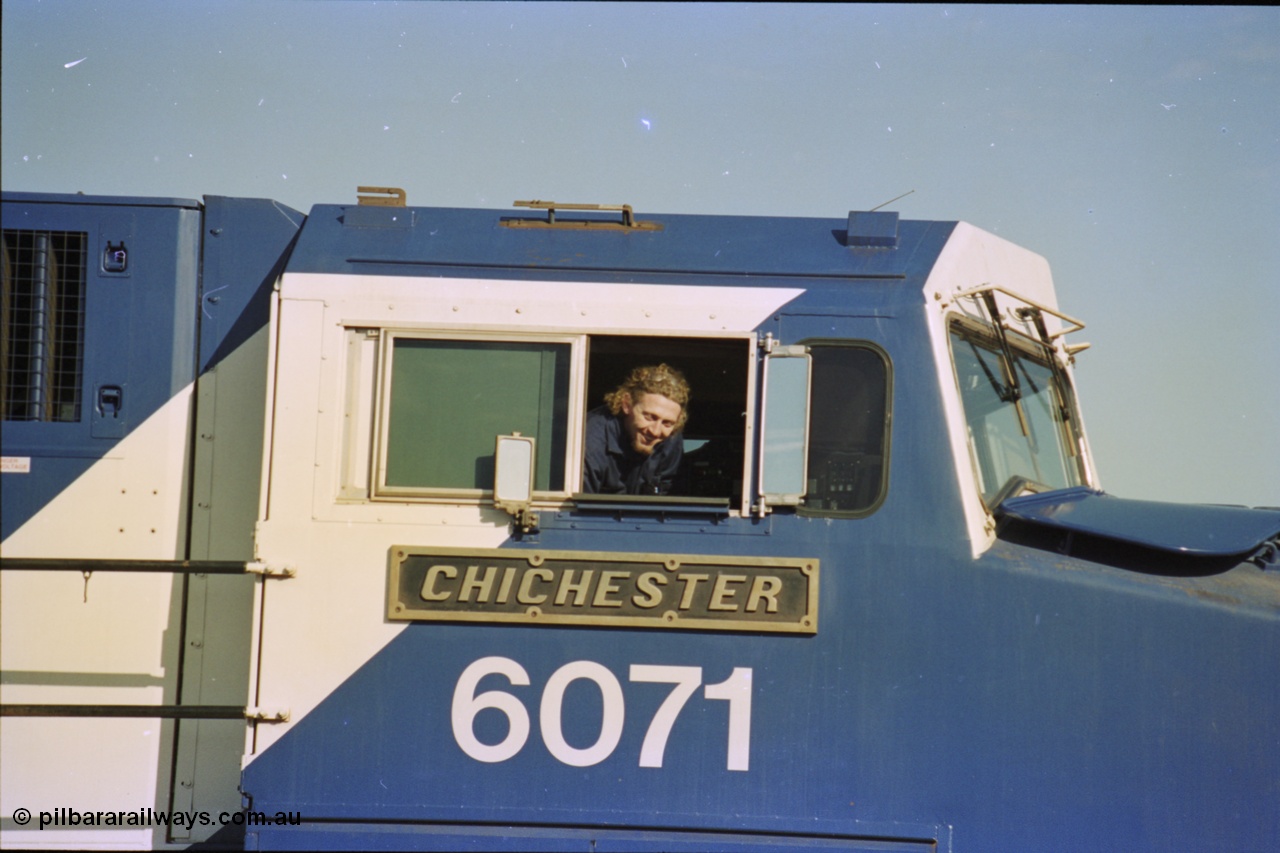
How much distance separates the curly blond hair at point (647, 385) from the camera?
4.29 m

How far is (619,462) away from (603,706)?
92 cm

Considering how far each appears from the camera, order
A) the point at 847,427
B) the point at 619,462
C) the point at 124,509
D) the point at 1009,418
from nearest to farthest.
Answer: the point at 847,427 < the point at 619,462 < the point at 124,509 < the point at 1009,418

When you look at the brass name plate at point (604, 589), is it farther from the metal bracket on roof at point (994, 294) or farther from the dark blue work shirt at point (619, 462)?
the metal bracket on roof at point (994, 294)

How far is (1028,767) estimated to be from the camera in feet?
12.8

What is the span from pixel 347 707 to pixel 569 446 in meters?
1.26

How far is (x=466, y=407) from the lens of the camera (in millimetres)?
4242

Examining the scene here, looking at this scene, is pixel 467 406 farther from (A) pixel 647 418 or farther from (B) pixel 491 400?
(A) pixel 647 418

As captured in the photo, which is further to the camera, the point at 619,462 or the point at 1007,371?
the point at 1007,371

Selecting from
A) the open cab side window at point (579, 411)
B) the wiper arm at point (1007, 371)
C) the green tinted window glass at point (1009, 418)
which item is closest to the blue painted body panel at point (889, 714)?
the open cab side window at point (579, 411)

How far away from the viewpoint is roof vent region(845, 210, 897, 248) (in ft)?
14.4

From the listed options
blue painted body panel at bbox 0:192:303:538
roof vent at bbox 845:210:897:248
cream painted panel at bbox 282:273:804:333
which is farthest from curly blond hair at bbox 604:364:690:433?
blue painted body panel at bbox 0:192:303:538

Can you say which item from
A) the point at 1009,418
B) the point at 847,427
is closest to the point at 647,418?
the point at 847,427

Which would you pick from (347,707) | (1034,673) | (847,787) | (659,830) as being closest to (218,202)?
(347,707)

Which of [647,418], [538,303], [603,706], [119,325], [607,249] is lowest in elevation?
[603,706]
